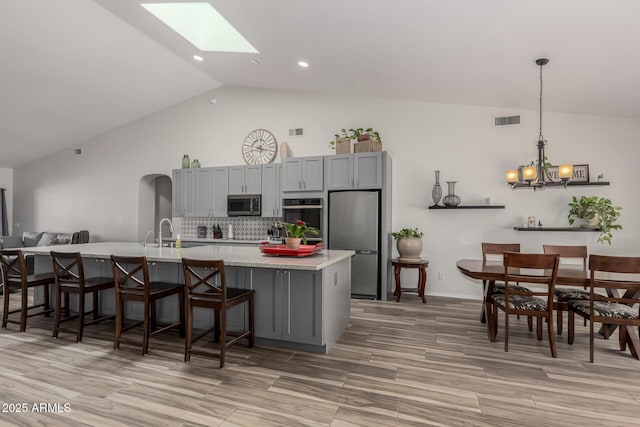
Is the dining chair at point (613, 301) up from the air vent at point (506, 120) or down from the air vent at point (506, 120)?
down

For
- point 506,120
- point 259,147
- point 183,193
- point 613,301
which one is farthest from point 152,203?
point 613,301

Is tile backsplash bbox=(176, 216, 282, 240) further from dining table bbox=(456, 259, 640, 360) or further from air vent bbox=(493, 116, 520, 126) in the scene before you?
air vent bbox=(493, 116, 520, 126)

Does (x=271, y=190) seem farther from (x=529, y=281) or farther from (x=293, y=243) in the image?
(x=529, y=281)

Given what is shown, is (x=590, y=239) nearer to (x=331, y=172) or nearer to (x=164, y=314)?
(x=331, y=172)

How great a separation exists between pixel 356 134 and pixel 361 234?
1.63 metres

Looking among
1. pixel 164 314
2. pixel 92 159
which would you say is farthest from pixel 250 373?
pixel 92 159

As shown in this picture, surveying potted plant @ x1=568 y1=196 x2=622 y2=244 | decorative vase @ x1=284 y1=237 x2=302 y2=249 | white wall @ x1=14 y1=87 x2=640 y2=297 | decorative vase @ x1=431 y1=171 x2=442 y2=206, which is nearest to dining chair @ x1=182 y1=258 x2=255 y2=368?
decorative vase @ x1=284 y1=237 x2=302 y2=249

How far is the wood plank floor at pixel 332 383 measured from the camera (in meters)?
2.06

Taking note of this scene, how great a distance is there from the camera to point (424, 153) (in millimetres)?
5336

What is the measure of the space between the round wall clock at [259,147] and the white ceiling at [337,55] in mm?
900

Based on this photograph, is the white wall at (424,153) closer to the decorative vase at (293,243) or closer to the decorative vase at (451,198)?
the decorative vase at (451,198)

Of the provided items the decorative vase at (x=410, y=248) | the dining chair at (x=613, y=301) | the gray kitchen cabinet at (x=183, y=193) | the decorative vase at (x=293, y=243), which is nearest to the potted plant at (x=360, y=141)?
the decorative vase at (x=410, y=248)

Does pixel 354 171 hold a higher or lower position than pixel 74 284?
higher

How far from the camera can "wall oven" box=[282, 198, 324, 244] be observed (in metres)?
5.29
